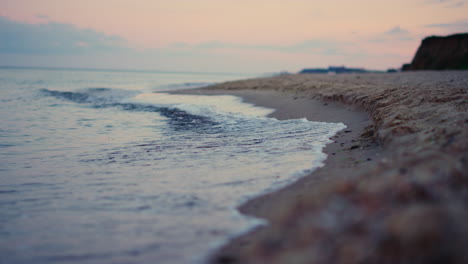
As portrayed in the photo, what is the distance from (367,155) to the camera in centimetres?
382

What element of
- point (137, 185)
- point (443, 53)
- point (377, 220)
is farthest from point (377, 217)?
point (443, 53)

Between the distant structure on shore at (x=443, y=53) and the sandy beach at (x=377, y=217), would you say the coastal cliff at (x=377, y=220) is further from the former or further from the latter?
the distant structure on shore at (x=443, y=53)

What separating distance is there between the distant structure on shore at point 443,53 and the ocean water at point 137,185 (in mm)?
27868

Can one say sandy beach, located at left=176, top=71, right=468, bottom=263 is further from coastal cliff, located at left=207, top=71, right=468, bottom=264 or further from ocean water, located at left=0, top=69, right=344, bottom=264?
ocean water, located at left=0, top=69, right=344, bottom=264

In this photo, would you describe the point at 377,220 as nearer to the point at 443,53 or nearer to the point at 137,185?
the point at 137,185

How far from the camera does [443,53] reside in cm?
2975

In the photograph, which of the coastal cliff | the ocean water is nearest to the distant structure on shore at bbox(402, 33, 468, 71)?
the ocean water

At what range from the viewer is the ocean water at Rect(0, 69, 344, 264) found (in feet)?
7.06

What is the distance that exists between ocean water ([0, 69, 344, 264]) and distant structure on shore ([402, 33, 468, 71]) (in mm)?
27868

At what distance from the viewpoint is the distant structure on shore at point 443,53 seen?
1093 inches

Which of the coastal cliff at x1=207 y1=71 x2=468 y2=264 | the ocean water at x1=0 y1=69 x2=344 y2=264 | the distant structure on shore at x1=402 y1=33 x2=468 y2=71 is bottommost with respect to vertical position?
the ocean water at x1=0 y1=69 x2=344 y2=264

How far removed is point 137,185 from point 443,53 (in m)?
34.0

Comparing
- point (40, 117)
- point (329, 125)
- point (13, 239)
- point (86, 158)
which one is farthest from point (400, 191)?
point (40, 117)

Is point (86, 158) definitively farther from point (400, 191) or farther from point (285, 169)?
point (400, 191)
